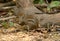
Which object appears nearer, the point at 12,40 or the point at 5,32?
the point at 12,40

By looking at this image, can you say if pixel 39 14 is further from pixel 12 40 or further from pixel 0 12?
pixel 0 12

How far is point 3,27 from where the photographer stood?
247 inches

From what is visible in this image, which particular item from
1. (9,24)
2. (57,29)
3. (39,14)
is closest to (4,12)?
(9,24)

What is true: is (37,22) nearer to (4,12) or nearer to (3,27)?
(3,27)

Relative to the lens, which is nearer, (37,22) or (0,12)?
(37,22)

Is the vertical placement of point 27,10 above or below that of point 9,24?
above

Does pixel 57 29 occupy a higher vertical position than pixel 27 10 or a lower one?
lower

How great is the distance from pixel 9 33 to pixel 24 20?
80 centimetres

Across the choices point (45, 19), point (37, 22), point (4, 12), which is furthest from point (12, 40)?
point (4, 12)

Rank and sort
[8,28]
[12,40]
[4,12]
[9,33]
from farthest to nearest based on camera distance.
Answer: [4,12] → [8,28] → [9,33] → [12,40]

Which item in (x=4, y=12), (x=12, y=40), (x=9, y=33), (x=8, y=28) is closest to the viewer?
(x=12, y=40)

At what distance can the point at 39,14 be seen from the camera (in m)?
6.25

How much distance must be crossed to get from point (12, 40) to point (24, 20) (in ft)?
4.46

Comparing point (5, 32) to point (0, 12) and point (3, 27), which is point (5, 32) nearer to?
point (3, 27)
